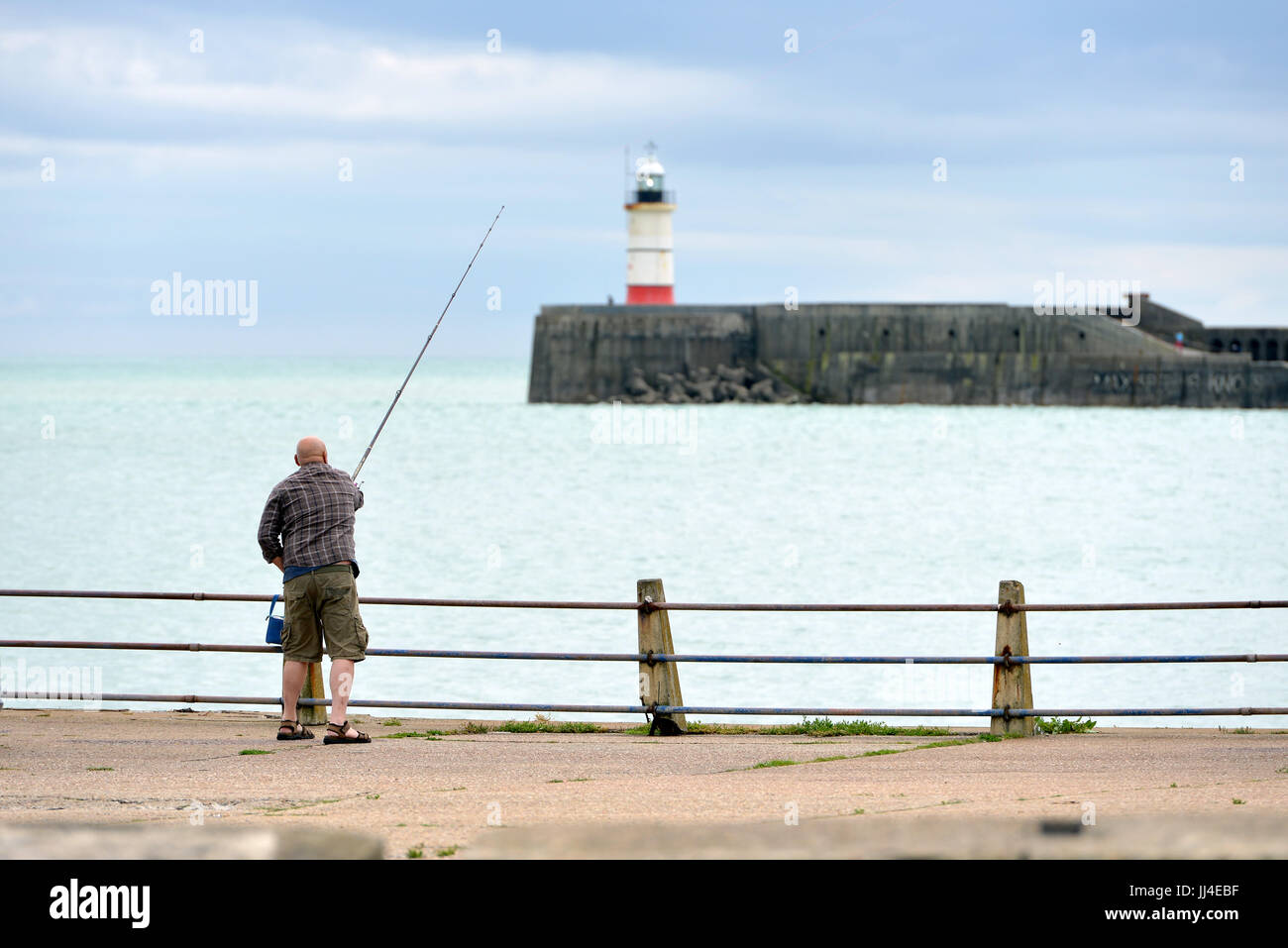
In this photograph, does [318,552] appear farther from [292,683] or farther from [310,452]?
[292,683]

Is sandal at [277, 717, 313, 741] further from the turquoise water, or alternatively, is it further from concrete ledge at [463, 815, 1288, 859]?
the turquoise water

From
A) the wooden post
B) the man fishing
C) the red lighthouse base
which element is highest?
the red lighthouse base

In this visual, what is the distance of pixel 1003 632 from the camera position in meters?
8.73

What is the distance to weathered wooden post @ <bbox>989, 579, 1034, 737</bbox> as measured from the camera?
28.6 ft

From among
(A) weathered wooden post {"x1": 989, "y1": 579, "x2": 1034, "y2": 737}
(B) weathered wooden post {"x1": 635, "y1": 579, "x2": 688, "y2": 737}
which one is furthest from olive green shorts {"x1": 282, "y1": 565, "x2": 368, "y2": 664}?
(A) weathered wooden post {"x1": 989, "y1": 579, "x2": 1034, "y2": 737}

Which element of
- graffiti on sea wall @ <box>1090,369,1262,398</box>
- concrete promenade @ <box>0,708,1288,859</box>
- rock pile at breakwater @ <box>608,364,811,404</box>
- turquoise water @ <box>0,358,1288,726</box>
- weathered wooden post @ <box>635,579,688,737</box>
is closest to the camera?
concrete promenade @ <box>0,708,1288,859</box>

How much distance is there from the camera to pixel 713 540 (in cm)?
3784

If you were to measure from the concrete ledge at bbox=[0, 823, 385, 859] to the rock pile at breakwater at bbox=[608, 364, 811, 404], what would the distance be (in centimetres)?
7014

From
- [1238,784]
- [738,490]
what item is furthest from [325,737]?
[738,490]

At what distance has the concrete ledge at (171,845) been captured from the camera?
9.06 ft

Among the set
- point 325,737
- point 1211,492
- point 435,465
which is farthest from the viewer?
point 435,465

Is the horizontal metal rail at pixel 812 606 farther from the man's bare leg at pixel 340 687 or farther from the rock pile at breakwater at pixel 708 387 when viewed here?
the rock pile at breakwater at pixel 708 387
